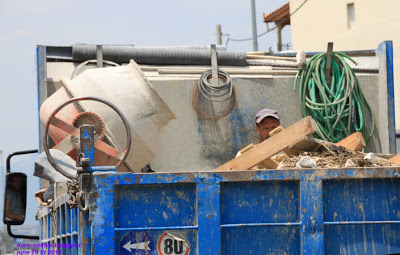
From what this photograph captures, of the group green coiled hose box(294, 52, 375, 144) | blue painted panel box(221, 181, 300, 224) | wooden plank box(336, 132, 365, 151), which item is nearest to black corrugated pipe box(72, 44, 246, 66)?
green coiled hose box(294, 52, 375, 144)

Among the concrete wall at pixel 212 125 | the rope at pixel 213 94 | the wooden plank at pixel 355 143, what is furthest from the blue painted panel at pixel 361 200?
the rope at pixel 213 94

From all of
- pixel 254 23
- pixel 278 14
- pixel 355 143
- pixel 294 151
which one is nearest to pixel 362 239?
pixel 294 151

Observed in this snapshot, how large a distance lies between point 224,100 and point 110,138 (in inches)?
62.0

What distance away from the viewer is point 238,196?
12.6ft

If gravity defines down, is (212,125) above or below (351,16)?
below

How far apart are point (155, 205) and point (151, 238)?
16cm

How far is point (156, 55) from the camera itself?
22.6 ft

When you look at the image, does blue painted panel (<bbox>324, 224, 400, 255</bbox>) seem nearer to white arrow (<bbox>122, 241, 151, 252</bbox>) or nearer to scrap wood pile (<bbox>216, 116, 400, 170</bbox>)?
scrap wood pile (<bbox>216, 116, 400, 170</bbox>)

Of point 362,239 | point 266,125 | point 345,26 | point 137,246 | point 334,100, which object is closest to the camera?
point 137,246

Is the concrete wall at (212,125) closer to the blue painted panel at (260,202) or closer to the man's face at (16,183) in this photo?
the man's face at (16,183)

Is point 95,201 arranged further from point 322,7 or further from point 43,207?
point 322,7

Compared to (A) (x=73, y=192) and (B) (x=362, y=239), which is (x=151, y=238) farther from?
(B) (x=362, y=239)

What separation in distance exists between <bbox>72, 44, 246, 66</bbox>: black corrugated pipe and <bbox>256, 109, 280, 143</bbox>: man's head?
0.87m

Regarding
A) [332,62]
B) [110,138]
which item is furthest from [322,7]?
[110,138]
